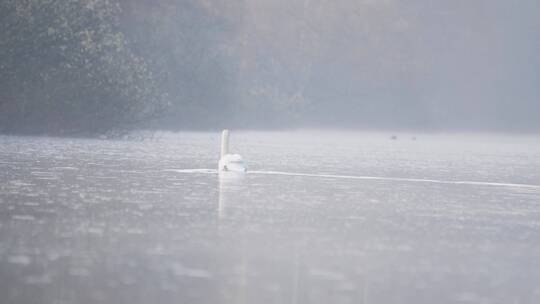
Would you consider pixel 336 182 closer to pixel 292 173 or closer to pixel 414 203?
pixel 292 173

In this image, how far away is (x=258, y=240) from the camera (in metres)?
8.96

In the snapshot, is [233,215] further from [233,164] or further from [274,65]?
[274,65]

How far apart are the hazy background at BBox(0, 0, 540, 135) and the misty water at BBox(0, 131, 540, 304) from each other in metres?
22.2

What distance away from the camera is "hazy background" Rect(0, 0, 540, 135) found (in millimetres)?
39250

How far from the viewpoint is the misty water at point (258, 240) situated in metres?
6.52

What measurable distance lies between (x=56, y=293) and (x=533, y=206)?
341 inches

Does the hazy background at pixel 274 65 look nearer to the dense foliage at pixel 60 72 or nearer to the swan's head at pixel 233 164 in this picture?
the dense foliage at pixel 60 72

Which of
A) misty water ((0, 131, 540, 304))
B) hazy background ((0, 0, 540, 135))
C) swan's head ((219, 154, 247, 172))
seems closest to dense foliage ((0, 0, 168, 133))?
hazy background ((0, 0, 540, 135))

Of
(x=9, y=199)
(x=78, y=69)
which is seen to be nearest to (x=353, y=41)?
(x=78, y=69)

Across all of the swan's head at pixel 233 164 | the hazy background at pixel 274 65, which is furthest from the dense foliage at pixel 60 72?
the swan's head at pixel 233 164

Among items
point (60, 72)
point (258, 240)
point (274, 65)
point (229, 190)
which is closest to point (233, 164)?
point (229, 190)

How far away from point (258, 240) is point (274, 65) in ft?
291

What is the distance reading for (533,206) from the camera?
1391 cm

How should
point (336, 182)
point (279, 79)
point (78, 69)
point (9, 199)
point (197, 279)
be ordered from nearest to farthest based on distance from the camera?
point (197, 279), point (9, 199), point (336, 182), point (78, 69), point (279, 79)
